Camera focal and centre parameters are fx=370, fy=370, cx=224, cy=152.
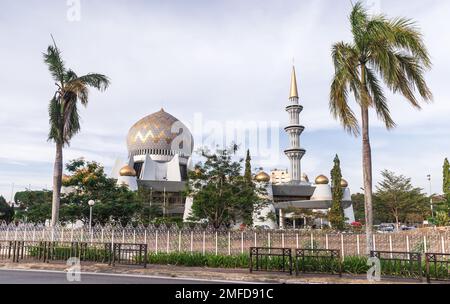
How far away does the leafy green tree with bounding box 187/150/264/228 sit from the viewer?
2220cm

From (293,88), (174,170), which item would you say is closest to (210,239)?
(174,170)

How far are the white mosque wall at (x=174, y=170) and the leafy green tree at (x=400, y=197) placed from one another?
1201 inches

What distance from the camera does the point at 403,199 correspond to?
140 feet

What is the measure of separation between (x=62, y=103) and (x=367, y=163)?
1263cm

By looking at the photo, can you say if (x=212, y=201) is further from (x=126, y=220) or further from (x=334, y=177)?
(x=334, y=177)

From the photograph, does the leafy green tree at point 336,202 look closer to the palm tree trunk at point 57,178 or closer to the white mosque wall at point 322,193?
the white mosque wall at point 322,193

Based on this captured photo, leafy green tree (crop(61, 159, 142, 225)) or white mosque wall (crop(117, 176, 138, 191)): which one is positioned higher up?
white mosque wall (crop(117, 176, 138, 191))

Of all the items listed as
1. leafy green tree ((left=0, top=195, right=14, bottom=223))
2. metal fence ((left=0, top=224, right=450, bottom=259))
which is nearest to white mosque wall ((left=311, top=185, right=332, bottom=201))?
metal fence ((left=0, top=224, right=450, bottom=259))

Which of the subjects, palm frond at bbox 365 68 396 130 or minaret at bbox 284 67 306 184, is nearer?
palm frond at bbox 365 68 396 130

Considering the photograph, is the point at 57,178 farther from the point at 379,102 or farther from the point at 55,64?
the point at 379,102

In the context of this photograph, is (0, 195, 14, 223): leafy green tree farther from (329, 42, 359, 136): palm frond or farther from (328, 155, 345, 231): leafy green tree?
(329, 42, 359, 136): palm frond

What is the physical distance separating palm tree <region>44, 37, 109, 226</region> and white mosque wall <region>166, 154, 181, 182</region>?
→ 4385 cm

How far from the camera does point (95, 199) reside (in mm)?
27156

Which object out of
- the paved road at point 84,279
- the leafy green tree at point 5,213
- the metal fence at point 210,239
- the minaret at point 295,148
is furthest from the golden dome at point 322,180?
the leafy green tree at point 5,213
